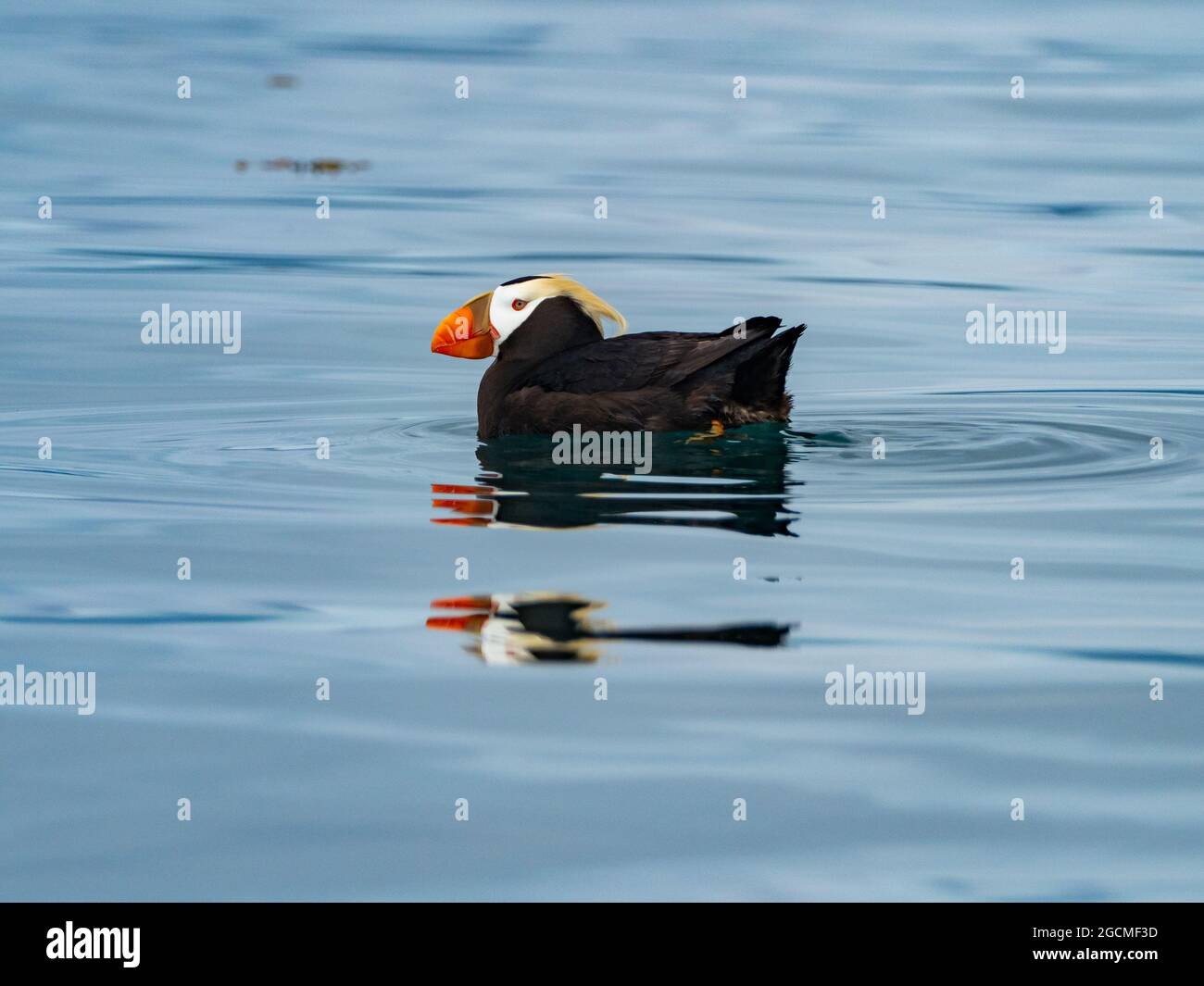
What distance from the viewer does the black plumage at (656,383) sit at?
895cm

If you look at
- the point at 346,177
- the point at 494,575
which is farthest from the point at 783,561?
the point at 346,177

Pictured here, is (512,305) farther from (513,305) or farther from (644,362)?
(644,362)

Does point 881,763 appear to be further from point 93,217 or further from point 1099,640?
point 93,217

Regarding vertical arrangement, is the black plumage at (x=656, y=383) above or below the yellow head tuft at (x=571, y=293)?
below

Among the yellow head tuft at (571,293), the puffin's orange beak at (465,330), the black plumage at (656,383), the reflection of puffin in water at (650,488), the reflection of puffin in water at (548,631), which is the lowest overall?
the reflection of puffin in water at (548,631)

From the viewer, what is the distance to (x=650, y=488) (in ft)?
27.0

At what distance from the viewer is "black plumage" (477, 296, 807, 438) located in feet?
29.3

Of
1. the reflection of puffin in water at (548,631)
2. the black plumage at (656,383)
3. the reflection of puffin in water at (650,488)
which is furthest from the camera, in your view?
the black plumage at (656,383)

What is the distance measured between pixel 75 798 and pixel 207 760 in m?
0.35

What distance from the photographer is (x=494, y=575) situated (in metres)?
6.91

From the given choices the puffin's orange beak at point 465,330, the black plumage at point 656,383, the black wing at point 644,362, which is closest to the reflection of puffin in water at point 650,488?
the black plumage at point 656,383

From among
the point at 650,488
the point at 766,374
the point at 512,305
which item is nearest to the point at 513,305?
the point at 512,305

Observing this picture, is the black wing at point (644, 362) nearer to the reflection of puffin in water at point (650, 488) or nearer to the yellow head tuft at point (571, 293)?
the reflection of puffin in water at point (650, 488)

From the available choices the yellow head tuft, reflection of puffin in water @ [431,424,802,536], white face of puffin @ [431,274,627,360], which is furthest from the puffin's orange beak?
reflection of puffin in water @ [431,424,802,536]
